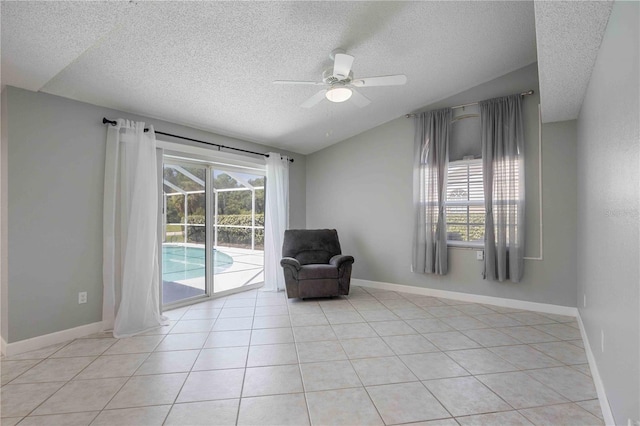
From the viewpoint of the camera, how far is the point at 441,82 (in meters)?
3.96

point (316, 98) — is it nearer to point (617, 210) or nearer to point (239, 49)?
point (239, 49)

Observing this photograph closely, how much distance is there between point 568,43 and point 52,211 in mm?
4433

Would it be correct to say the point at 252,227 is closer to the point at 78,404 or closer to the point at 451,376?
the point at 78,404

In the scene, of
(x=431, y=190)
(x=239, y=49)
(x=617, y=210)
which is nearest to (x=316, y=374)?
(x=617, y=210)

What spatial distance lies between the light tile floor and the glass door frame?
2.78 feet

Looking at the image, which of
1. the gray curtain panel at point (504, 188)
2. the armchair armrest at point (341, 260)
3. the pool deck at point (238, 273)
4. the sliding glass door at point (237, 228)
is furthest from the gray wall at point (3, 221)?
the gray curtain panel at point (504, 188)

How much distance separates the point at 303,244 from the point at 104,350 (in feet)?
9.19

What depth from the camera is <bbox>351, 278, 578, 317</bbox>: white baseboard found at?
3711mm

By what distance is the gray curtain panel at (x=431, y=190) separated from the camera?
4387 millimetres

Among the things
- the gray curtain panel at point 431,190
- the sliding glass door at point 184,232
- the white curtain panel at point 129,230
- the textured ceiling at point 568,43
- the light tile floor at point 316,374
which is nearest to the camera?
the textured ceiling at point 568,43

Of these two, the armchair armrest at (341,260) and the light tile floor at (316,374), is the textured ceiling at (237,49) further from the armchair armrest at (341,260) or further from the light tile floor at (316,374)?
the light tile floor at (316,374)

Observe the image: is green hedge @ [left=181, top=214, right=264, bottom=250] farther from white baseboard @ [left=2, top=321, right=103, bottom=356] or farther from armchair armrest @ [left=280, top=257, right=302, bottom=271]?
white baseboard @ [left=2, top=321, right=103, bottom=356]

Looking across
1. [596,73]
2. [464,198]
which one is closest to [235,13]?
[596,73]

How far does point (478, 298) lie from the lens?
4234 mm
